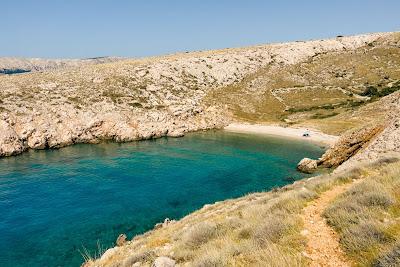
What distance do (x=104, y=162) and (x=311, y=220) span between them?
51233mm

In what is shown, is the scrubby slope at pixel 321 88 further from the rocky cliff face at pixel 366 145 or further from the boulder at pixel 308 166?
the rocky cliff face at pixel 366 145

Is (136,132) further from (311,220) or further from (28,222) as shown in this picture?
(311,220)

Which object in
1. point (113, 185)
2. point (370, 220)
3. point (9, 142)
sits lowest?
point (113, 185)

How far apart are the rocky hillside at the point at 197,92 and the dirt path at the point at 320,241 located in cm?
6578

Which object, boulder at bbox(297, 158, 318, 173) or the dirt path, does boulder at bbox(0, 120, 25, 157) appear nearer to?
boulder at bbox(297, 158, 318, 173)

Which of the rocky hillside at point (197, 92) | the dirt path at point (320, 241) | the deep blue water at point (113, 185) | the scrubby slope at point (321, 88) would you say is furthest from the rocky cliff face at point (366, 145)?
the rocky hillside at point (197, 92)

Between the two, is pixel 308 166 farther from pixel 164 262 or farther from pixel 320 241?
pixel 164 262

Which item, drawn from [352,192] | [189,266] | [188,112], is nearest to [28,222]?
[189,266]

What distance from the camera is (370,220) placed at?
11328 millimetres

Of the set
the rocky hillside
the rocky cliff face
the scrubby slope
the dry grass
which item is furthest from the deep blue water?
the scrubby slope

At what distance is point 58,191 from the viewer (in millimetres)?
45062

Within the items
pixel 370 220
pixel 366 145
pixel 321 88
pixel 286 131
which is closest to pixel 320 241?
pixel 370 220

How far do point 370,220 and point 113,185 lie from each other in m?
41.0

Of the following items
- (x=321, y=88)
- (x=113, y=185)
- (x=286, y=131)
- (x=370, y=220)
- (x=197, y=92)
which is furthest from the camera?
(x=321, y=88)
